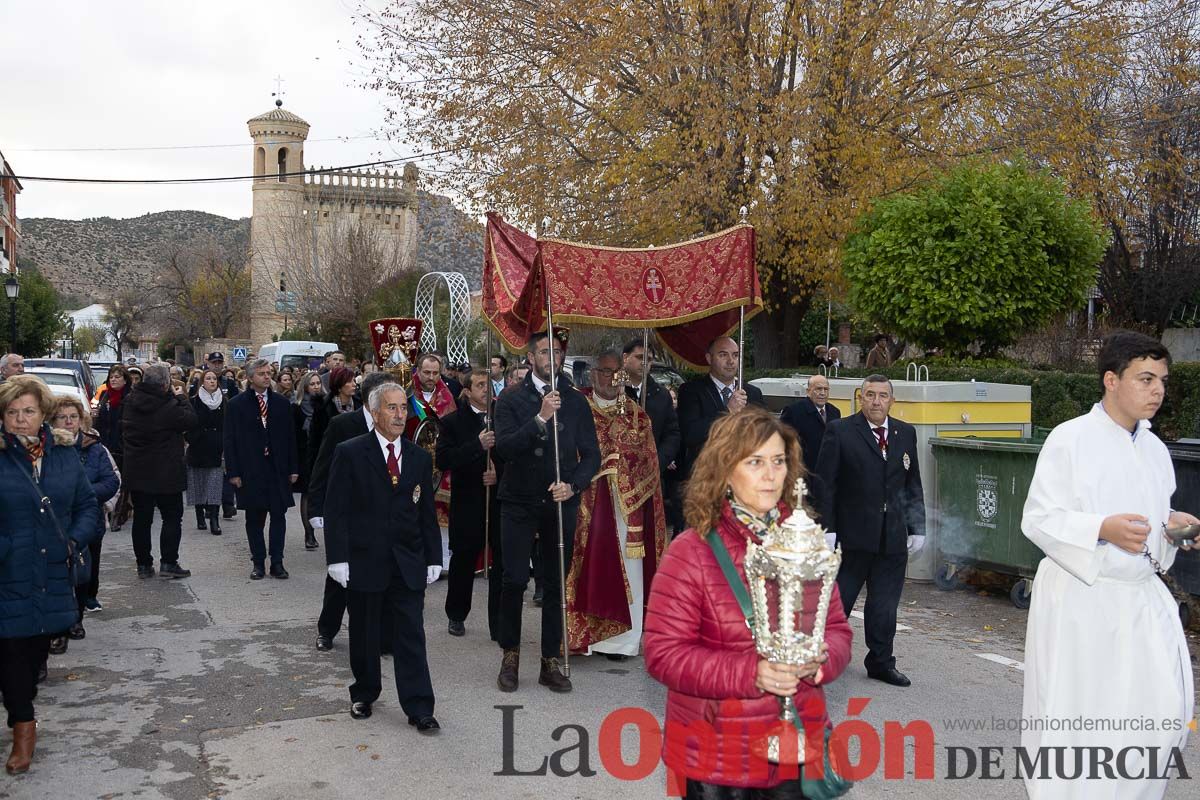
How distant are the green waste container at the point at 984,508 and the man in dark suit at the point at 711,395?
2536 mm

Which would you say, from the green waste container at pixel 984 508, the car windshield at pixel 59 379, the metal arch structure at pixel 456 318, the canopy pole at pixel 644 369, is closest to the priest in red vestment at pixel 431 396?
the canopy pole at pixel 644 369

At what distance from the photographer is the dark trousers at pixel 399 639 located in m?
6.21

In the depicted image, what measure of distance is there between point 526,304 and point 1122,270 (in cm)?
2392

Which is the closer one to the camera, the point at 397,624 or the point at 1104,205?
the point at 397,624

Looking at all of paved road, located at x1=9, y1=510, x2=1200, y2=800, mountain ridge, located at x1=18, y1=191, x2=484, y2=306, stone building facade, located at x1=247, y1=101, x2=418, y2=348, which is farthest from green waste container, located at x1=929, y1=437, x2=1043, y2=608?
mountain ridge, located at x1=18, y1=191, x2=484, y2=306

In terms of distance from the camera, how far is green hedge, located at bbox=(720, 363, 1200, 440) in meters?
13.5

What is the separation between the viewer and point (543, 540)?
7.39 metres

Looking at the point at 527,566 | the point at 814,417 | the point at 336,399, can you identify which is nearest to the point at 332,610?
the point at 527,566

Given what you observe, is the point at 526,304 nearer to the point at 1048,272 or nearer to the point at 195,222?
the point at 1048,272

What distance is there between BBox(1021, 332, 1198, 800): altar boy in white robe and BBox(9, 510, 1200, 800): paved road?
128 centimetres

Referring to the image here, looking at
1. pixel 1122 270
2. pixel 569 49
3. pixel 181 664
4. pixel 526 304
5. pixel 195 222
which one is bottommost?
pixel 181 664

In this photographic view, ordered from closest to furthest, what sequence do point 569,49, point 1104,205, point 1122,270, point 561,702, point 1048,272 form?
point 561,702
point 1048,272
point 569,49
point 1104,205
point 1122,270

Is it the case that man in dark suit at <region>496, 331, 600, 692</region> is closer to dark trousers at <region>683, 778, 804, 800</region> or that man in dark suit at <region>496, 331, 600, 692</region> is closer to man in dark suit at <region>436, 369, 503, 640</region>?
man in dark suit at <region>436, 369, 503, 640</region>

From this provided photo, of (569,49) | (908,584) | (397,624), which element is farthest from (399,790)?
(569,49)
